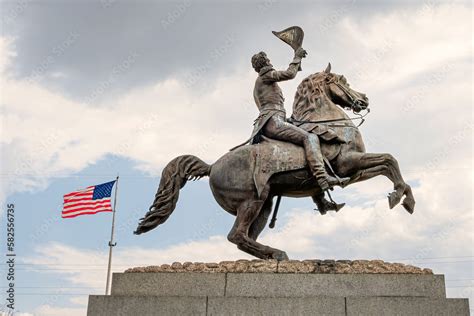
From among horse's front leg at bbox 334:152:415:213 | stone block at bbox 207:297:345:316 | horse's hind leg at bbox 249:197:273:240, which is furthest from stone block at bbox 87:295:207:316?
horse's front leg at bbox 334:152:415:213

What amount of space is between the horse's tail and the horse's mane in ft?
6.95

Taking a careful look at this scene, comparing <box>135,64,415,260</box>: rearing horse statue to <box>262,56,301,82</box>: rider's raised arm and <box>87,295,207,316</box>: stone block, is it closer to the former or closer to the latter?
<box>262,56,301,82</box>: rider's raised arm

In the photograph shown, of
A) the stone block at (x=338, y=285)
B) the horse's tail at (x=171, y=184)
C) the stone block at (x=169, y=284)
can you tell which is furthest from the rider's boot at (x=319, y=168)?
the stone block at (x=169, y=284)

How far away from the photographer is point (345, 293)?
761cm

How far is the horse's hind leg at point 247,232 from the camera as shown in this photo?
880 centimetres

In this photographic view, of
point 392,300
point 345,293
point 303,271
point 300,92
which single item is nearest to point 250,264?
point 303,271

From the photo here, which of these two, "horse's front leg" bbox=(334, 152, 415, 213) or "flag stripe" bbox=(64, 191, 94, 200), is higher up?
"flag stripe" bbox=(64, 191, 94, 200)

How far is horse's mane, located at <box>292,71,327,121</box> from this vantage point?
988 cm

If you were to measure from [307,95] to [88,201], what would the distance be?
414 inches

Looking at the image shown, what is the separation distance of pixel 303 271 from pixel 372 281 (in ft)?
3.40

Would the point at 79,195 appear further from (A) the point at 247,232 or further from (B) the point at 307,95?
(B) the point at 307,95

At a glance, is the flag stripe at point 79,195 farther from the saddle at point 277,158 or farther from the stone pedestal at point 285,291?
the saddle at point 277,158

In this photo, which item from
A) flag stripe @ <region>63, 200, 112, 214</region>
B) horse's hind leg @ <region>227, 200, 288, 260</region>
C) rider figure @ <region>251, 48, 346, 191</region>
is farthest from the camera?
flag stripe @ <region>63, 200, 112, 214</region>

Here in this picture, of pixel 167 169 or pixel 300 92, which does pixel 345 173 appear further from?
pixel 167 169
